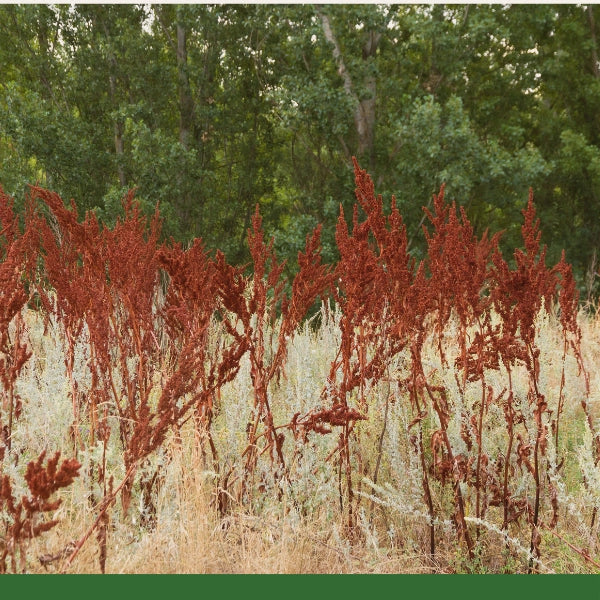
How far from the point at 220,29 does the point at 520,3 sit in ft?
19.3

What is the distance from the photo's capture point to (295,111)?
455 inches

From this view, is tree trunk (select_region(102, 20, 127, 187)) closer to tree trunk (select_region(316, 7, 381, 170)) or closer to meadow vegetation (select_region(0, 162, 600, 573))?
tree trunk (select_region(316, 7, 381, 170))

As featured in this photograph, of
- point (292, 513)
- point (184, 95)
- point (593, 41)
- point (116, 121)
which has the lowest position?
point (292, 513)

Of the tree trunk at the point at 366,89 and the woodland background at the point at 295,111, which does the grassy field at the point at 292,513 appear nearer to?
the woodland background at the point at 295,111

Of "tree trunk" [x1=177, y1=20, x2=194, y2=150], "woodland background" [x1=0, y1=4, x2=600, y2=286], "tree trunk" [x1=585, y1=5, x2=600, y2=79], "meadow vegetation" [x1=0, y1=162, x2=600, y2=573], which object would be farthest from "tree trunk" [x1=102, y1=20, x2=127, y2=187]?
"tree trunk" [x1=585, y1=5, x2=600, y2=79]

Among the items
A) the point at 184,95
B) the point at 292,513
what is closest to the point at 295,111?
the point at 184,95

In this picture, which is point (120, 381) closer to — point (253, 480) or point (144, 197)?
point (253, 480)

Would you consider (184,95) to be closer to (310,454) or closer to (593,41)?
(593,41)

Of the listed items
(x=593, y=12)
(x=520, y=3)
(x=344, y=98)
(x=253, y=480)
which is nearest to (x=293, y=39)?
(x=344, y=98)

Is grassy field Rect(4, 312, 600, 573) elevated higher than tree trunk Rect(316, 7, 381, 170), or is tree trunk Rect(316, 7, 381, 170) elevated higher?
tree trunk Rect(316, 7, 381, 170)

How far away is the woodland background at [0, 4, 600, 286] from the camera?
11711 millimetres

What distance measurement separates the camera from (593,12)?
16.7m

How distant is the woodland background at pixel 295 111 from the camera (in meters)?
11.7

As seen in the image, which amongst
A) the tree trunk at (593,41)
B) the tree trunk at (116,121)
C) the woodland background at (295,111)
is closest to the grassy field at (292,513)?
the woodland background at (295,111)
